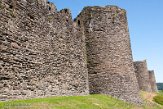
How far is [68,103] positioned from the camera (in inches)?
700

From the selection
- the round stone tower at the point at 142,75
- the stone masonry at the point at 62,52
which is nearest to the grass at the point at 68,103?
the stone masonry at the point at 62,52

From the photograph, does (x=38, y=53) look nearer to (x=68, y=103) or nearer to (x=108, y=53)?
(x=68, y=103)

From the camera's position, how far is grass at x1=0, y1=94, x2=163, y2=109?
14.8 meters

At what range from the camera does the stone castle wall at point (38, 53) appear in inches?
650

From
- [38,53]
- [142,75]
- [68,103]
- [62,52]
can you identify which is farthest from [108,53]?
[142,75]

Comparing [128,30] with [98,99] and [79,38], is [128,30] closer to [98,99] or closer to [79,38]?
[79,38]

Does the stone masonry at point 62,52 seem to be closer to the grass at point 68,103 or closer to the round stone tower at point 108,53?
the round stone tower at point 108,53

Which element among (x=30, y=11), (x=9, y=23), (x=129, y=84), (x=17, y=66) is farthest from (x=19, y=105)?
(x=129, y=84)

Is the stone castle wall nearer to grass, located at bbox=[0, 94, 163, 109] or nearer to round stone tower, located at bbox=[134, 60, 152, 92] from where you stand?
grass, located at bbox=[0, 94, 163, 109]

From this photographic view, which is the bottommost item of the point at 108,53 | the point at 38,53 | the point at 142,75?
the point at 38,53

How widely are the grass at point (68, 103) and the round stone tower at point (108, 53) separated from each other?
1.45 meters

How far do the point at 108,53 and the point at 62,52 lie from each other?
486cm

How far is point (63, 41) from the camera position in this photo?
2234cm

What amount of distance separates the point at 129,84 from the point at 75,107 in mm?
9524
